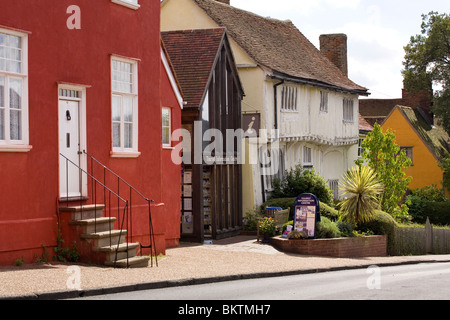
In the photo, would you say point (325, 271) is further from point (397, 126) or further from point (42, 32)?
point (397, 126)

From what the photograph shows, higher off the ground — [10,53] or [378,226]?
[10,53]

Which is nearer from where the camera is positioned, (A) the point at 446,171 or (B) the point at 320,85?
(B) the point at 320,85

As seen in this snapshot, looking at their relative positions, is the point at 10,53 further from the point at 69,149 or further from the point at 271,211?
the point at 271,211

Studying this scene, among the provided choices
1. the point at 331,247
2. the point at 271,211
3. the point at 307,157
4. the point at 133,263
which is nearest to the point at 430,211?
the point at 307,157

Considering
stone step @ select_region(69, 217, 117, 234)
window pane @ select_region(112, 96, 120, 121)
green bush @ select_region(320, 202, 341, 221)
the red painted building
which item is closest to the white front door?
the red painted building

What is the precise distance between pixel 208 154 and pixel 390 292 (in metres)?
12.5

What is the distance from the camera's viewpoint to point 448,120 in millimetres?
49812

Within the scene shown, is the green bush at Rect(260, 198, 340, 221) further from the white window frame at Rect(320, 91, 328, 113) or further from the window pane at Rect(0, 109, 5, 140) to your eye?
the window pane at Rect(0, 109, 5, 140)

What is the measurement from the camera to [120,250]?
1630cm

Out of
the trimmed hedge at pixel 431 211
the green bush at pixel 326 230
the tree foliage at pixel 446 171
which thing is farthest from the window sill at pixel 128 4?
the tree foliage at pixel 446 171

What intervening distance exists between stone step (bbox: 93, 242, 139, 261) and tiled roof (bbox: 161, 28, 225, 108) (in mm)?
8187

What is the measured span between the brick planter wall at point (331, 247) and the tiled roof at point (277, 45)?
8241 millimetres

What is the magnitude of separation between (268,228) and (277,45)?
42.4ft

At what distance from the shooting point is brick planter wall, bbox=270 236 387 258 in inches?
918
